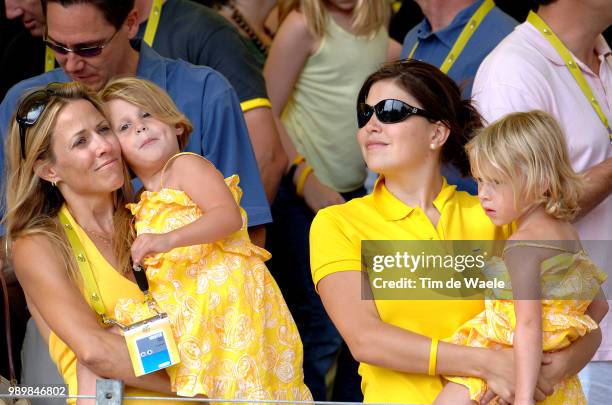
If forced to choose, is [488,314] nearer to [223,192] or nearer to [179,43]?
[223,192]

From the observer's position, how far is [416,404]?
10.4 ft

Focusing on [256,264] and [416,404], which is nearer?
[416,404]

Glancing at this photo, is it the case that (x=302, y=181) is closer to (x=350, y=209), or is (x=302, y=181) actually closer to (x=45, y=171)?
(x=350, y=209)

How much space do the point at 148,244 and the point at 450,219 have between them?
2.87ft

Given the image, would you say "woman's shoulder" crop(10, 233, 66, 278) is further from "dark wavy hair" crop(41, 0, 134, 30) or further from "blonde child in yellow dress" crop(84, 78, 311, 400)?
"dark wavy hair" crop(41, 0, 134, 30)

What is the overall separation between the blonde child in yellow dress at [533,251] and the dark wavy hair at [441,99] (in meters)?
0.27

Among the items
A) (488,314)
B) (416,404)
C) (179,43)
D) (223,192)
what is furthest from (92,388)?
(179,43)

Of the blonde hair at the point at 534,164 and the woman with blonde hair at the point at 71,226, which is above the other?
the blonde hair at the point at 534,164

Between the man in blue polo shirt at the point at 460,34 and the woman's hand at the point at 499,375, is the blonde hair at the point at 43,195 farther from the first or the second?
the man in blue polo shirt at the point at 460,34

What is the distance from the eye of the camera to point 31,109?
3467mm

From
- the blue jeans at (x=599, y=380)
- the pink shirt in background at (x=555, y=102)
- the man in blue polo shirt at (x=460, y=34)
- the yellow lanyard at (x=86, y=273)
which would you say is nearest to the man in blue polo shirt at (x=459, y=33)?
the man in blue polo shirt at (x=460, y=34)

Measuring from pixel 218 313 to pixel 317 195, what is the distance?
1.62 m

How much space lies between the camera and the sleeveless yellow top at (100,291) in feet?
10.9

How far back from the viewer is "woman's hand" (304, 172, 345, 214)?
480 centimetres
